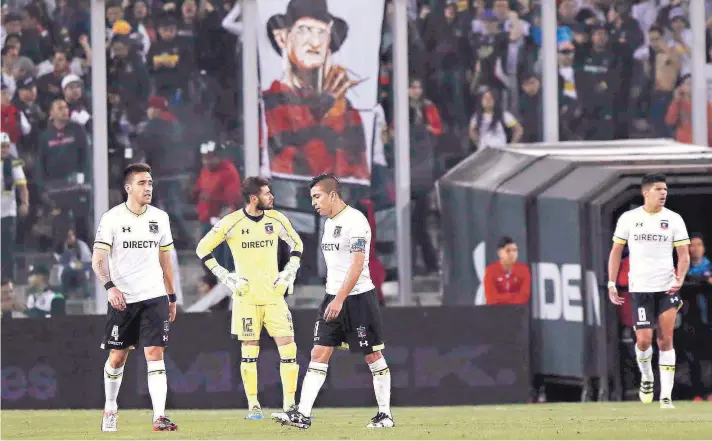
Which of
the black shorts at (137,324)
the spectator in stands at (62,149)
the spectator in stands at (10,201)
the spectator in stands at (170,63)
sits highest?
the spectator in stands at (170,63)

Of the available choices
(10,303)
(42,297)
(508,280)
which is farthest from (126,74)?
(508,280)

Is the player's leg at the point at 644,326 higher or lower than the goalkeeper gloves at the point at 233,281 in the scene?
lower

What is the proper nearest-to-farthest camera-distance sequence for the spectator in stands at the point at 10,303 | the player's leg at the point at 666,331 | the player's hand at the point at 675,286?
the player's hand at the point at 675,286 < the player's leg at the point at 666,331 < the spectator in stands at the point at 10,303

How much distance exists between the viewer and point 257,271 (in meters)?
14.1

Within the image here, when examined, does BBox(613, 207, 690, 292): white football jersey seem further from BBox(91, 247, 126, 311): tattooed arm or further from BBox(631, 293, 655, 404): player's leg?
BBox(91, 247, 126, 311): tattooed arm

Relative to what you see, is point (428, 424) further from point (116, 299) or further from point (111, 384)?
point (116, 299)

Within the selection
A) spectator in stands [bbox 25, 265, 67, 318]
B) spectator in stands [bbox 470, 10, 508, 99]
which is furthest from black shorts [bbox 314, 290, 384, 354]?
spectator in stands [bbox 470, 10, 508, 99]

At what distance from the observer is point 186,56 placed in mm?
22281

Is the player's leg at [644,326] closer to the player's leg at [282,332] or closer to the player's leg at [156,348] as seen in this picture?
the player's leg at [282,332]

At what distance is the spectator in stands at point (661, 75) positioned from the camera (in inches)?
911

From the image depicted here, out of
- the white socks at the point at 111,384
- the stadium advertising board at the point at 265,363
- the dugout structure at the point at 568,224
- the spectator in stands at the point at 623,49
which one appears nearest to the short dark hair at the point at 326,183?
the white socks at the point at 111,384

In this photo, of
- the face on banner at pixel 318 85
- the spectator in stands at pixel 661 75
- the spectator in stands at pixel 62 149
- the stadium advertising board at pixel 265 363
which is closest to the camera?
the stadium advertising board at pixel 265 363

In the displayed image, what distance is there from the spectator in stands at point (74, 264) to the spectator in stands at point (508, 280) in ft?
19.5

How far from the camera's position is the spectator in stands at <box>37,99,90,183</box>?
21.8 meters
